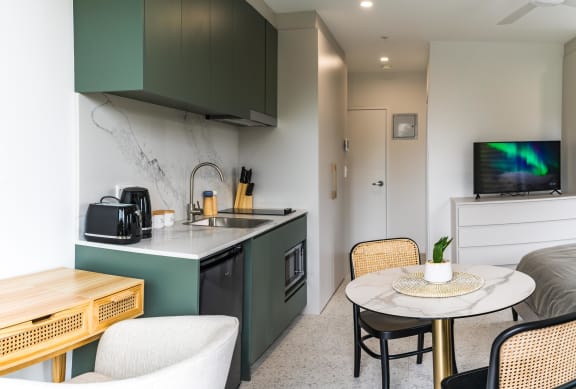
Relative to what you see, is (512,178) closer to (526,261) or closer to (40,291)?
(526,261)

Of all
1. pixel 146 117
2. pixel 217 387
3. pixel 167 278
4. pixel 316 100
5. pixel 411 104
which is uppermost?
pixel 411 104

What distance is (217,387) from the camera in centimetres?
121

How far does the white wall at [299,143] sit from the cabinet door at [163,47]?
161 cm

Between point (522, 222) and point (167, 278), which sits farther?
point (522, 222)

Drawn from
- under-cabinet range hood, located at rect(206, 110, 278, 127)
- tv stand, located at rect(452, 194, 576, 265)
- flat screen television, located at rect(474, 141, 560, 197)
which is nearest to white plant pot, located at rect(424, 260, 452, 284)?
under-cabinet range hood, located at rect(206, 110, 278, 127)

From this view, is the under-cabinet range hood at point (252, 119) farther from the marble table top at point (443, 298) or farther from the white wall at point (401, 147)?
the white wall at point (401, 147)

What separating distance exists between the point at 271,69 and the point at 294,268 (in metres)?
1.58

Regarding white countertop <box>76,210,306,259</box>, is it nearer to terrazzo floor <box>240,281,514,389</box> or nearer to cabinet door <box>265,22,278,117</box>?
terrazzo floor <box>240,281,514,389</box>

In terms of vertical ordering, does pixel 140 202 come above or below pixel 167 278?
above

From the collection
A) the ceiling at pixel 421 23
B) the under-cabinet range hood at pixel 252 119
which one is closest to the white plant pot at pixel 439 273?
the under-cabinet range hood at pixel 252 119

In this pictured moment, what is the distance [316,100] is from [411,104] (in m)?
3.01

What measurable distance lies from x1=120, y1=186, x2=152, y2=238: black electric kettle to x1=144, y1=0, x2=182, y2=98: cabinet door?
0.51 m

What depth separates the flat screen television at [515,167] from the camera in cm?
485

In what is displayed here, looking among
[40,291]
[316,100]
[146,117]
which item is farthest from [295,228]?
[40,291]
